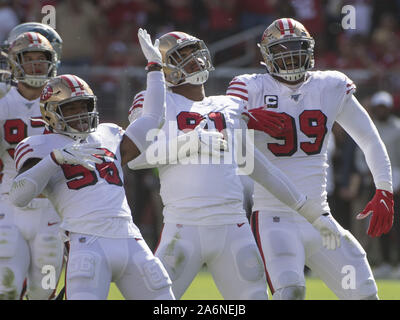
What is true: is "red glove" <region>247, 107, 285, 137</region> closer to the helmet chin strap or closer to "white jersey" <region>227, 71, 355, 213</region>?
"white jersey" <region>227, 71, 355, 213</region>

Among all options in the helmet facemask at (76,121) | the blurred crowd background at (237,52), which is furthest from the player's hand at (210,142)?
the blurred crowd background at (237,52)

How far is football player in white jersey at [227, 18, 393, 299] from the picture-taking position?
5586 mm

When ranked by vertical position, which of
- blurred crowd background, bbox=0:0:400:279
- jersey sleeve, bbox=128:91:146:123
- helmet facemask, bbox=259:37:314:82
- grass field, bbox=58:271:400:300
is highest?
helmet facemask, bbox=259:37:314:82

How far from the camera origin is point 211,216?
17.3 ft

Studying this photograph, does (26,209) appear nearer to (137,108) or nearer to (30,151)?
(137,108)

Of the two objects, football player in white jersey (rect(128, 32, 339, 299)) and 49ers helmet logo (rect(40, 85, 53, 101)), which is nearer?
49ers helmet logo (rect(40, 85, 53, 101))

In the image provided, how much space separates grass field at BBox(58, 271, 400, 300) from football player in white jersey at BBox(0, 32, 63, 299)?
215cm

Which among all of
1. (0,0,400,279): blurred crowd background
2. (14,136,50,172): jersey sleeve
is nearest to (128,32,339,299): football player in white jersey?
(14,136,50,172): jersey sleeve

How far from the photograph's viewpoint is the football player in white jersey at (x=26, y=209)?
6.00 m

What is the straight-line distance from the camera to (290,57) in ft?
19.3

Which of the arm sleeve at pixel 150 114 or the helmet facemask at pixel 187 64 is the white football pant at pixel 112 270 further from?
the helmet facemask at pixel 187 64

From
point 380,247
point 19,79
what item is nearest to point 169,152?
point 19,79

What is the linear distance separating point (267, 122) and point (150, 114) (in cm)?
86

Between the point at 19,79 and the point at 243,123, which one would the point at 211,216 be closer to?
the point at 243,123
